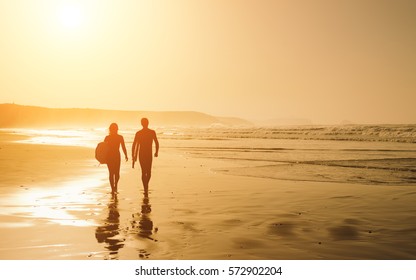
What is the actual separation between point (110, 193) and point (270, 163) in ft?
33.3

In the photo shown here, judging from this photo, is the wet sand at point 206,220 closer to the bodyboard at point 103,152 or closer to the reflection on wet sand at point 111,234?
the reflection on wet sand at point 111,234

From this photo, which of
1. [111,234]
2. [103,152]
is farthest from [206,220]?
[103,152]

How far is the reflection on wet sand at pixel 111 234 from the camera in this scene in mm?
6374

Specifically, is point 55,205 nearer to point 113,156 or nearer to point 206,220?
point 113,156

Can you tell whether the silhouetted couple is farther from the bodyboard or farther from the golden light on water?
the golden light on water

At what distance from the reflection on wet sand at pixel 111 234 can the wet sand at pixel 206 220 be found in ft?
0.05

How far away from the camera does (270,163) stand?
65.9ft

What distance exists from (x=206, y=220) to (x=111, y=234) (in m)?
1.99

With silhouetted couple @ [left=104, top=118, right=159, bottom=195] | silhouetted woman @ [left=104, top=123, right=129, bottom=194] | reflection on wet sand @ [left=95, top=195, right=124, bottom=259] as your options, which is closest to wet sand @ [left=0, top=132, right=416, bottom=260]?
reflection on wet sand @ [left=95, top=195, right=124, bottom=259]

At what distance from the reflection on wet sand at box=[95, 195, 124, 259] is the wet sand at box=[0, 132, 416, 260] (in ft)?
0.05

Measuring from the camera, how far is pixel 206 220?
835cm

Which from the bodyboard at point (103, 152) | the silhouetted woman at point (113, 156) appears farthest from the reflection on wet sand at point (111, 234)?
the bodyboard at point (103, 152)
